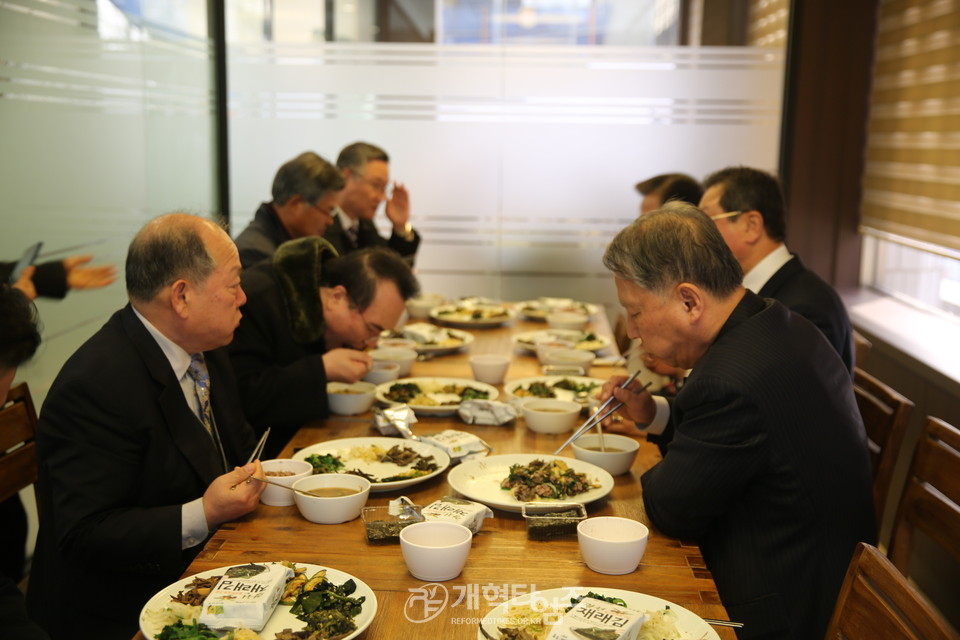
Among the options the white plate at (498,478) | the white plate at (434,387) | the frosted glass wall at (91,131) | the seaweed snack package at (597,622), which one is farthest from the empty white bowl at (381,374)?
the seaweed snack package at (597,622)

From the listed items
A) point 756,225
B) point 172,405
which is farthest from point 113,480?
point 756,225

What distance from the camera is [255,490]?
6.03 ft

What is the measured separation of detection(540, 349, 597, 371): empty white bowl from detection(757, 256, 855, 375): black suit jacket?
2.11 ft

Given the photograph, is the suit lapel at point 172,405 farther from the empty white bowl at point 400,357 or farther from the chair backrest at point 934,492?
the chair backrest at point 934,492

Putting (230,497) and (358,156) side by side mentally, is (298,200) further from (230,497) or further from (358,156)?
(230,497)

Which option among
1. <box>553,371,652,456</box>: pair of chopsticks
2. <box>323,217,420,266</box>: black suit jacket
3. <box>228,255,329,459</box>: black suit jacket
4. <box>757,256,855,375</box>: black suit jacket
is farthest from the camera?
<box>323,217,420,266</box>: black suit jacket

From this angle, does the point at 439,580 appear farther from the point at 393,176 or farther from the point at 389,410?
the point at 393,176

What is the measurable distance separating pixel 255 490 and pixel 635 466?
91 centimetres

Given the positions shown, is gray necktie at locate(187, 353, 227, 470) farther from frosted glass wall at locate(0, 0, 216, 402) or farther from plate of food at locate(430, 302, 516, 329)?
plate of food at locate(430, 302, 516, 329)

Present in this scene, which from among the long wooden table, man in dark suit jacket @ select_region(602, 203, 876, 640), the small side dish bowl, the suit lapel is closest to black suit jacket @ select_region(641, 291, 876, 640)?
man in dark suit jacket @ select_region(602, 203, 876, 640)

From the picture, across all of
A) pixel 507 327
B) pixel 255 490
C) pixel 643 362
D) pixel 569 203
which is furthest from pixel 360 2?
pixel 255 490

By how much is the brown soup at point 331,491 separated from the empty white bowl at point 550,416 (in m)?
0.66

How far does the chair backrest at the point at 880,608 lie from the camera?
1.27 m

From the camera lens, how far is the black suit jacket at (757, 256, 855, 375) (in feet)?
8.85
